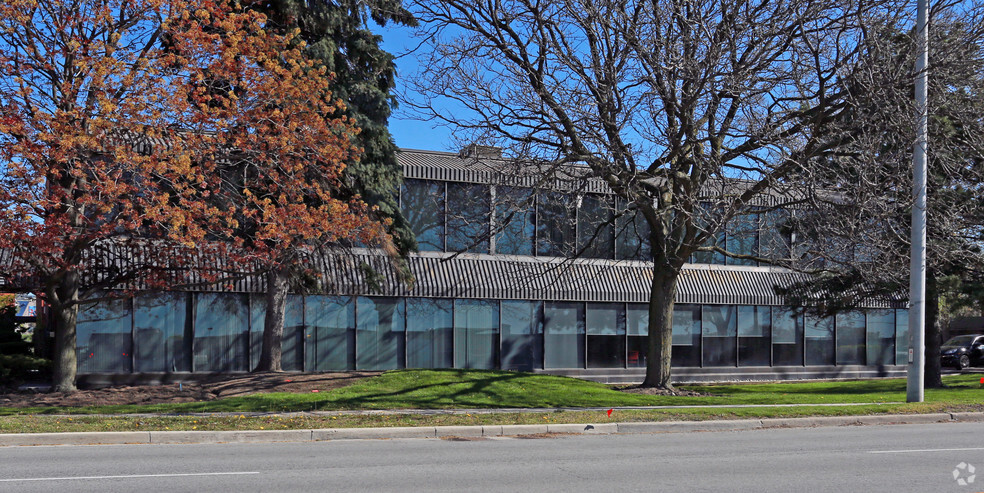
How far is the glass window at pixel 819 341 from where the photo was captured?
105 feet

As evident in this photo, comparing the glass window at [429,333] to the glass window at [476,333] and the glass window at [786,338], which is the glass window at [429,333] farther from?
the glass window at [786,338]

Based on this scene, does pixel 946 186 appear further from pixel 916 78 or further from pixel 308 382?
pixel 308 382

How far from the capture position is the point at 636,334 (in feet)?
96.2

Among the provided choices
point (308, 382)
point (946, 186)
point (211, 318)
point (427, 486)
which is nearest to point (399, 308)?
point (211, 318)

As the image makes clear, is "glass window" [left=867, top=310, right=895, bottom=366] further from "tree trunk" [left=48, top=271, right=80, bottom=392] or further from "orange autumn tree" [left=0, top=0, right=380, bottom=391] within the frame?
"tree trunk" [left=48, top=271, right=80, bottom=392]

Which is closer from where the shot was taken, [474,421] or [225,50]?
[474,421]

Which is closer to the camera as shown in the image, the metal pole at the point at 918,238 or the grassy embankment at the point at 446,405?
the grassy embankment at the point at 446,405

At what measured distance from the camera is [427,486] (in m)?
8.75

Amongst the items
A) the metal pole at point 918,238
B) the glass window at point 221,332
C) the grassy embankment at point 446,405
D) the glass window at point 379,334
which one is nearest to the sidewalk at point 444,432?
the grassy embankment at point 446,405

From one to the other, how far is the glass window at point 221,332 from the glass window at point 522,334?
781cm

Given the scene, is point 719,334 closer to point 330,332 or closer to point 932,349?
point 932,349

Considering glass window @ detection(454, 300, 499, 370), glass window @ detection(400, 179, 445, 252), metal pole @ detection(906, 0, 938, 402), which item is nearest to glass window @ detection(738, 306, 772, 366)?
glass window @ detection(454, 300, 499, 370)

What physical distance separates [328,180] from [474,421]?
286 inches

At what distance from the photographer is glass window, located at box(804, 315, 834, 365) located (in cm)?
3209
